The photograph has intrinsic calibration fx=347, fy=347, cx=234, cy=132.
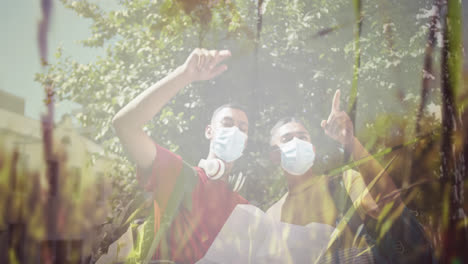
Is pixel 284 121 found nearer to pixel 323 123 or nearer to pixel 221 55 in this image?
pixel 323 123


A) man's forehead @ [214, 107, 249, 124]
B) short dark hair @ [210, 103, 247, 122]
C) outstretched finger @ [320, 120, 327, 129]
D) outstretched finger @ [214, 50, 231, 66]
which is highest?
outstretched finger @ [214, 50, 231, 66]

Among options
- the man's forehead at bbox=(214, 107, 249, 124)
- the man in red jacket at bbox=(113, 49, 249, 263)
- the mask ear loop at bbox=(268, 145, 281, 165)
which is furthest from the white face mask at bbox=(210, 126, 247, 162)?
the mask ear loop at bbox=(268, 145, 281, 165)

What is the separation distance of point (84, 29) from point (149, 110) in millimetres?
1085

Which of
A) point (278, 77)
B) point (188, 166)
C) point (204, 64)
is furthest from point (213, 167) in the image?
point (278, 77)

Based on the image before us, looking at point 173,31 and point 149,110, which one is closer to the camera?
point 149,110

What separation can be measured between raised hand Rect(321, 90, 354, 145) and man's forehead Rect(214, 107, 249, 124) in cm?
70

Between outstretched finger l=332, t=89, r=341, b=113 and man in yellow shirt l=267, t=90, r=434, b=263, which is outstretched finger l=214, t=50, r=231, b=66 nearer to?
man in yellow shirt l=267, t=90, r=434, b=263

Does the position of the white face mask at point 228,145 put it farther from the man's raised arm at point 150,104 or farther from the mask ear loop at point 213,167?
the man's raised arm at point 150,104

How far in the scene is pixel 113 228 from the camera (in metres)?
2.85

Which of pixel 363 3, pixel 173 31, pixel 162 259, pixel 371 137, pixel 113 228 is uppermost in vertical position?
pixel 363 3

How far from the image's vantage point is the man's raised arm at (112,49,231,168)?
2.52m

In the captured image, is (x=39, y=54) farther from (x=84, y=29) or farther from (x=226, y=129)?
(x=226, y=129)

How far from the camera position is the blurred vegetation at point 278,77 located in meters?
2.94

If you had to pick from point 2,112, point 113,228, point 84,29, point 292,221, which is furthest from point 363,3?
point 2,112
